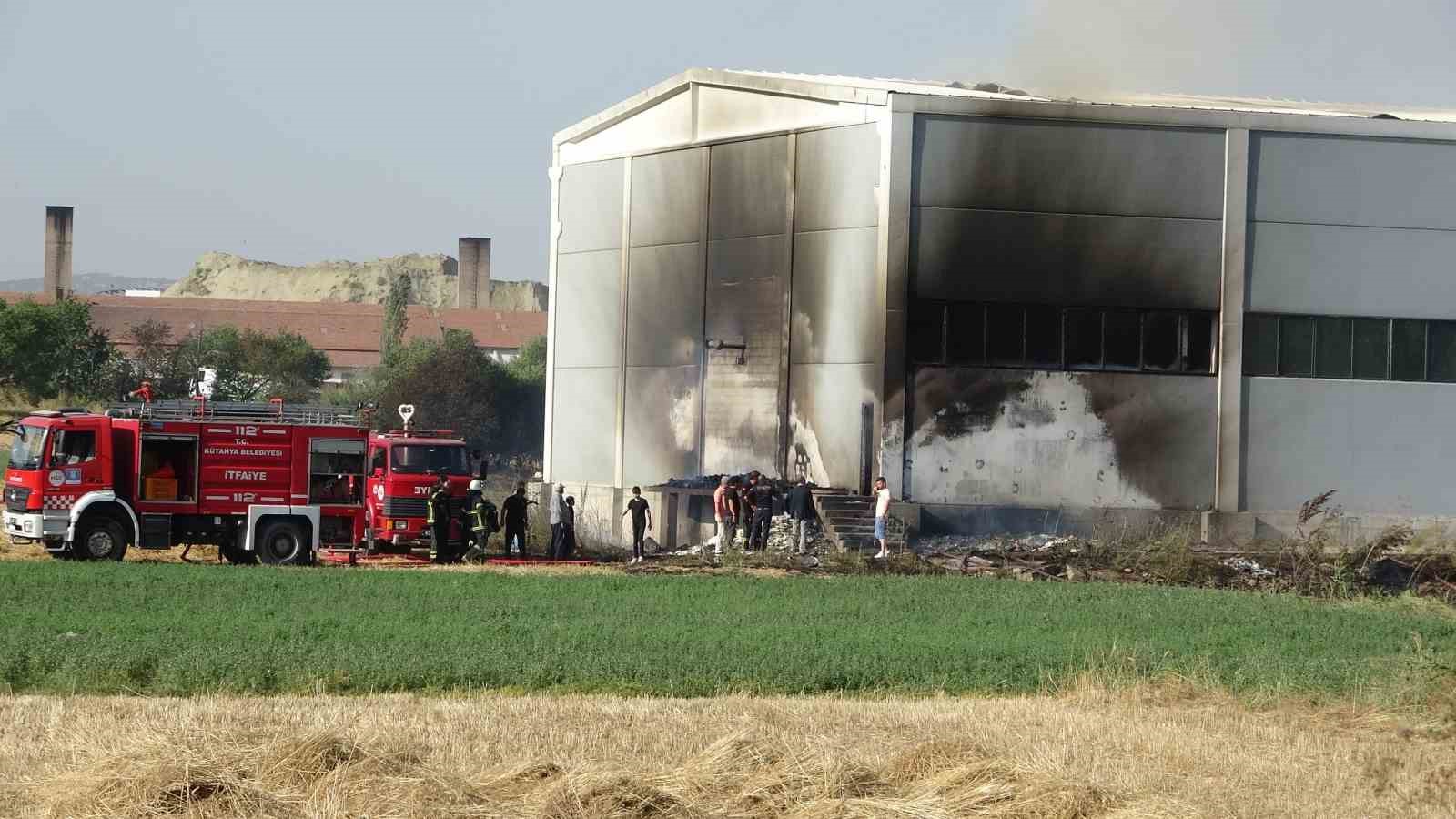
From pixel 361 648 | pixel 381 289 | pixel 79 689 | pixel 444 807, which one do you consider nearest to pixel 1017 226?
pixel 361 648

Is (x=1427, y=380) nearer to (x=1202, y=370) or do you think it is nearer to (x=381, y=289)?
(x=1202, y=370)

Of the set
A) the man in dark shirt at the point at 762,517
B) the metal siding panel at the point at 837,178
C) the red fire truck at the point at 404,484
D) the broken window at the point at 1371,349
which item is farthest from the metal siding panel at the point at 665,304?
the broken window at the point at 1371,349

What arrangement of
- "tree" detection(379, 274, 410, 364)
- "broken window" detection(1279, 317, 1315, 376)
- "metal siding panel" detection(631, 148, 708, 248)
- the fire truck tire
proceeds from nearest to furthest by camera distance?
the fire truck tire → "broken window" detection(1279, 317, 1315, 376) → "metal siding panel" detection(631, 148, 708, 248) → "tree" detection(379, 274, 410, 364)

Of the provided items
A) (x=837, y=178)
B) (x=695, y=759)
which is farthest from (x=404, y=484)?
(x=695, y=759)

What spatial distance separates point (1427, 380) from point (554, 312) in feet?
71.1

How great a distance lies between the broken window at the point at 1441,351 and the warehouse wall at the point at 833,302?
1261 centimetres

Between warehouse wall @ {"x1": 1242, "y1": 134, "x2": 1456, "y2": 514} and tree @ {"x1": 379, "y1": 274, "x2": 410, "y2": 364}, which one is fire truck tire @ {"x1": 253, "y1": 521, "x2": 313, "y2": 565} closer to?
warehouse wall @ {"x1": 1242, "y1": 134, "x2": 1456, "y2": 514}

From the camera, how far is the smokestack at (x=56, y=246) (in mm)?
128000

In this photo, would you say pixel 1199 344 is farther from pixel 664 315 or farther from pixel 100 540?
pixel 100 540

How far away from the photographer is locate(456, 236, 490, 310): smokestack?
146m

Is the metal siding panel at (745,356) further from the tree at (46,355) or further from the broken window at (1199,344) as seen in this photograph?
A: the tree at (46,355)

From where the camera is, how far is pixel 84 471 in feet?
98.3

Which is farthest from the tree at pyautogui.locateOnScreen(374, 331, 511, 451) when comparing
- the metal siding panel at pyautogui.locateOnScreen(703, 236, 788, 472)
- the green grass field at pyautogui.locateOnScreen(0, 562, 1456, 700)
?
the green grass field at pyautogui.locateOnScreen(0, 562, 1456, 700)

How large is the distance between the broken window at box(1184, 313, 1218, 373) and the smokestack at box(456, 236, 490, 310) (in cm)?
10985
